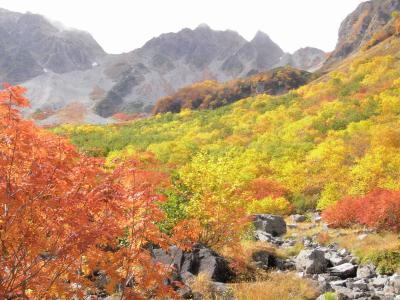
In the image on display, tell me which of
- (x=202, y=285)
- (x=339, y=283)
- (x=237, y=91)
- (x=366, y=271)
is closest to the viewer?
(x=202, y=285)

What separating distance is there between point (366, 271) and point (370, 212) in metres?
5.70

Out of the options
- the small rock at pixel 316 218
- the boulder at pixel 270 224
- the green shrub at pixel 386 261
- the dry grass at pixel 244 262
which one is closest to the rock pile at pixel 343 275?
the green shrub at pixel 386 261

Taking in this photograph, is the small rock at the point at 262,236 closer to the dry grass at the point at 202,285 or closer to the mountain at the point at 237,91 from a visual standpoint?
the dry grass at the point at 202,285

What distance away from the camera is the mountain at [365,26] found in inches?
4899

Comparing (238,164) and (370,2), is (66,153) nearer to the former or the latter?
(238,164)

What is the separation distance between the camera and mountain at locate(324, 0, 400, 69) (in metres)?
124

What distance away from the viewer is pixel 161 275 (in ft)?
29.6

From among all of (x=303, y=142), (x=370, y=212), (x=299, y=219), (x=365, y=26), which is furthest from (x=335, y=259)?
(x=365, y=26)

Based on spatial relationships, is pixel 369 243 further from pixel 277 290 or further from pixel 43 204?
pixel 43 204

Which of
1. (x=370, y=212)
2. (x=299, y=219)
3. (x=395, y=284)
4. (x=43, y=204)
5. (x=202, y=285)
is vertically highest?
(x=43, y=204)

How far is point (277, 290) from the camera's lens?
38.9ft

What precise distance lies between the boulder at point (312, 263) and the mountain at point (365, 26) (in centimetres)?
11320

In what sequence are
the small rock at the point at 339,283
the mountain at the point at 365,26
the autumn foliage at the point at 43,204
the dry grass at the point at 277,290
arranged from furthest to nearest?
1. the mountain at the point at 365,26
2. the small rock at the point at 339,283
3. the dry grass at the point at 277,290
4. the autumn foliage at the point at 43,204

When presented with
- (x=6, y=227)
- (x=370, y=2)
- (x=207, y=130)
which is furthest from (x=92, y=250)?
(x=370, y=2)
